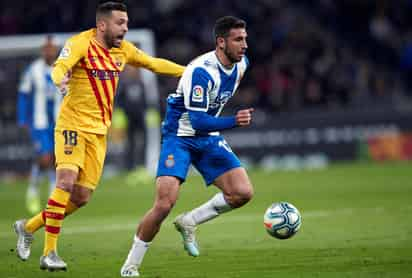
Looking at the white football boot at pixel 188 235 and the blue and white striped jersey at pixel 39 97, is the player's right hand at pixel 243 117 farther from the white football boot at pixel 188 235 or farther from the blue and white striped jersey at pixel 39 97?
the blue and white striped jersey at pixel 39 97

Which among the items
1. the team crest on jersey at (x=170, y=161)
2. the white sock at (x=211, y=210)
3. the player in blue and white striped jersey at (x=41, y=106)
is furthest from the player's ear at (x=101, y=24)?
the player in blue and white striped jersey at (x=41, y=106)

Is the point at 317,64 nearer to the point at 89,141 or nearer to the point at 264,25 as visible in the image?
the point at 264,25

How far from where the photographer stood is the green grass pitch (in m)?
9.09

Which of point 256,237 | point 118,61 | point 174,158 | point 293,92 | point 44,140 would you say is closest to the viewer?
point 174,158

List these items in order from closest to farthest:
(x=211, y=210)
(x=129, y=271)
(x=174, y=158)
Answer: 1. (x=129, y=271)
2. (x=174, y=158)
3. (x=211, y=210)

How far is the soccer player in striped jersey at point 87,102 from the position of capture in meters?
9.43

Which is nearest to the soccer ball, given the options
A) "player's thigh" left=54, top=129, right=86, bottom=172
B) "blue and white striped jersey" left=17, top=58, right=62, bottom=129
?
"player's thigh" left=54, top=129, right=86, bottom=172

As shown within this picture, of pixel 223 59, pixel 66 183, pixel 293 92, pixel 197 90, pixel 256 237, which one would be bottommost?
pixel 293 92

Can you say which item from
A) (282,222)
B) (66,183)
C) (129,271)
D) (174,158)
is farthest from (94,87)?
(282,222)

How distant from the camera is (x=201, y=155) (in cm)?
967

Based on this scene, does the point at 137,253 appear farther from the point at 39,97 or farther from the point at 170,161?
the point at 39,97

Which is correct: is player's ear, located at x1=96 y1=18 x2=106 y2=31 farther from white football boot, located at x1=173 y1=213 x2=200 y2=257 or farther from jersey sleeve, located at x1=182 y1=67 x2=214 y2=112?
white football boot, located at x1=173 y1=213 x2=200 y2=257

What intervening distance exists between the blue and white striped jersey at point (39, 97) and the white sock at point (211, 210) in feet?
21.4

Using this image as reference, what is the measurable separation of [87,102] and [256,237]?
128 inches
